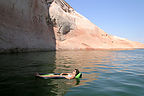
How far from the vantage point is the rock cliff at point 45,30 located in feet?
52.5

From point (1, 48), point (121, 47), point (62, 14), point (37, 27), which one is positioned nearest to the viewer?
point (1, 48)

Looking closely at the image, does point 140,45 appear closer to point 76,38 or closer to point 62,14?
point 76,38

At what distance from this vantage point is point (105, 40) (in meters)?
33.0

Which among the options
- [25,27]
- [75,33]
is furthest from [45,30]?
[75,33]

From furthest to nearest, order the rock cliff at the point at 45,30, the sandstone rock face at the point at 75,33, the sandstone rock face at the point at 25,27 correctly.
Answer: the sandstone rock face at the point at 75,33
the rock cliff at the point at 45,30
the sandstone rock face at the point at 25,27

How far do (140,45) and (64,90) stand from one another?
4577 centimetres

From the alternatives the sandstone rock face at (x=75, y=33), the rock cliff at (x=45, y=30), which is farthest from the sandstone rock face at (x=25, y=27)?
the sandstone rock face at (x=75, y=33)

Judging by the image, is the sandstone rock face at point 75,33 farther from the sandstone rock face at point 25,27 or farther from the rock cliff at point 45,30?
the sandstone rock face at point 25,27

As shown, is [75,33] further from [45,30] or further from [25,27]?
[25,27]

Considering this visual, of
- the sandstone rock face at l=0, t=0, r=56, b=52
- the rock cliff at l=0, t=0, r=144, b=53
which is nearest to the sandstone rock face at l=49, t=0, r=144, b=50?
the rock cliff at l=0, t=0, r=144, b=53

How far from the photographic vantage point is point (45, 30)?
22969mm

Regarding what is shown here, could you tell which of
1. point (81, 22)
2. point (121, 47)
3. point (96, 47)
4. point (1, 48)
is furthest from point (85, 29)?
point (1, 48)

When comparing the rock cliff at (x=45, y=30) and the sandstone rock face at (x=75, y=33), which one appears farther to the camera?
the sandstone rock face at (x=75, y=33)

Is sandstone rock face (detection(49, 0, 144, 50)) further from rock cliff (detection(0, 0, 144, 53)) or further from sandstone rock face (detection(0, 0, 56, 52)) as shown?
sandstone rock face (detection(0, 0, 56, 52))
